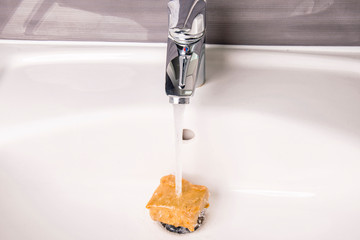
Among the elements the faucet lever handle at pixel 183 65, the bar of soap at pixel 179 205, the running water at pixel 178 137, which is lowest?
the bar of soap at pixel 179 205

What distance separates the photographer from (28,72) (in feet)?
1.91

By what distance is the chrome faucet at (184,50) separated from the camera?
43 cm

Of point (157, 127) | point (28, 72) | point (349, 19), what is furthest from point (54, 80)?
point (349, 19)

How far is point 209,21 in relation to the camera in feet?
1.88

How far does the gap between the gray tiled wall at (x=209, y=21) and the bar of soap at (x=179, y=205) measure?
22cm

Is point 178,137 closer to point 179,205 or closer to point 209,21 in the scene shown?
point 179,205

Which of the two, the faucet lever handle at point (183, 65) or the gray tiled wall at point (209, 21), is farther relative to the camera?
the gray tiled wall at point (209, 21)

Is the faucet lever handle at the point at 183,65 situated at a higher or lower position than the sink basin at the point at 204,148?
higher

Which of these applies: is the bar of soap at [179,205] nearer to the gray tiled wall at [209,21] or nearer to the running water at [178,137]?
the running water at [178,137]

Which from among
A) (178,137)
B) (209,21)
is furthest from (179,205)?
(209,21)

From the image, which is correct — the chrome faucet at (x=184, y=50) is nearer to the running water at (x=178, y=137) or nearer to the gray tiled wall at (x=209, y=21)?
the running water at (x=178, y=137)

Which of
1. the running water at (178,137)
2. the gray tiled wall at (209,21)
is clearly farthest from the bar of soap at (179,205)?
the gray tiled wall at (209,21)

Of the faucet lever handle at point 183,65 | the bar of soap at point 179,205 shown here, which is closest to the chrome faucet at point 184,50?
the faucet lever handle at point 183,65

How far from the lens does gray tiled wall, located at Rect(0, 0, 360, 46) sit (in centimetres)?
55
